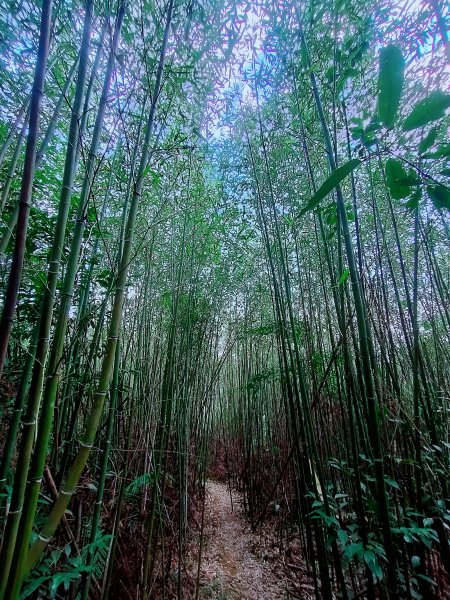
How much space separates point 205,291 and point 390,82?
2982 millimetres

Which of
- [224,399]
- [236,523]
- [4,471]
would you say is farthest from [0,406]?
[224,399]

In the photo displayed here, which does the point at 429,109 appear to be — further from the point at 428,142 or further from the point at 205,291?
the point at 205,291

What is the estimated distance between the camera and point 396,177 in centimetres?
54

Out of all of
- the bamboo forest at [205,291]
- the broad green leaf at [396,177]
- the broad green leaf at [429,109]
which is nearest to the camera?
the broad green leaf at [429,109]

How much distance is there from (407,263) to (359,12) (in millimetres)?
2648

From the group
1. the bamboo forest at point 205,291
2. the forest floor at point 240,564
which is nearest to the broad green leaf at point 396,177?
the bamboo forest at point 205,291

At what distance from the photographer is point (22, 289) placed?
73.9 inches

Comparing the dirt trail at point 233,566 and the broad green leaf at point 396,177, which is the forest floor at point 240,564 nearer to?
the dirt trail at point 233,566

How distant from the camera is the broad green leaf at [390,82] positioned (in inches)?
16.9

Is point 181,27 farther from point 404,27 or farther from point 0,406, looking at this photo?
point 0,406

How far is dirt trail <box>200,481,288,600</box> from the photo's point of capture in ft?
8.25

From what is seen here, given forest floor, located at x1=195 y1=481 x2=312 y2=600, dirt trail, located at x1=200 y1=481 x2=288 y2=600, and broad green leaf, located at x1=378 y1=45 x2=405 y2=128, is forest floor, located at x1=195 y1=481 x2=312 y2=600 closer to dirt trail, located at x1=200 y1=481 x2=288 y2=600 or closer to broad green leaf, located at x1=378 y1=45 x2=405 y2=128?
dirt trail, located at x1=200 y1=481 x2=288 y2=600

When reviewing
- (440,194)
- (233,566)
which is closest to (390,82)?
(440,194)

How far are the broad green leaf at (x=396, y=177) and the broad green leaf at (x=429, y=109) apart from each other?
92 millimetres
